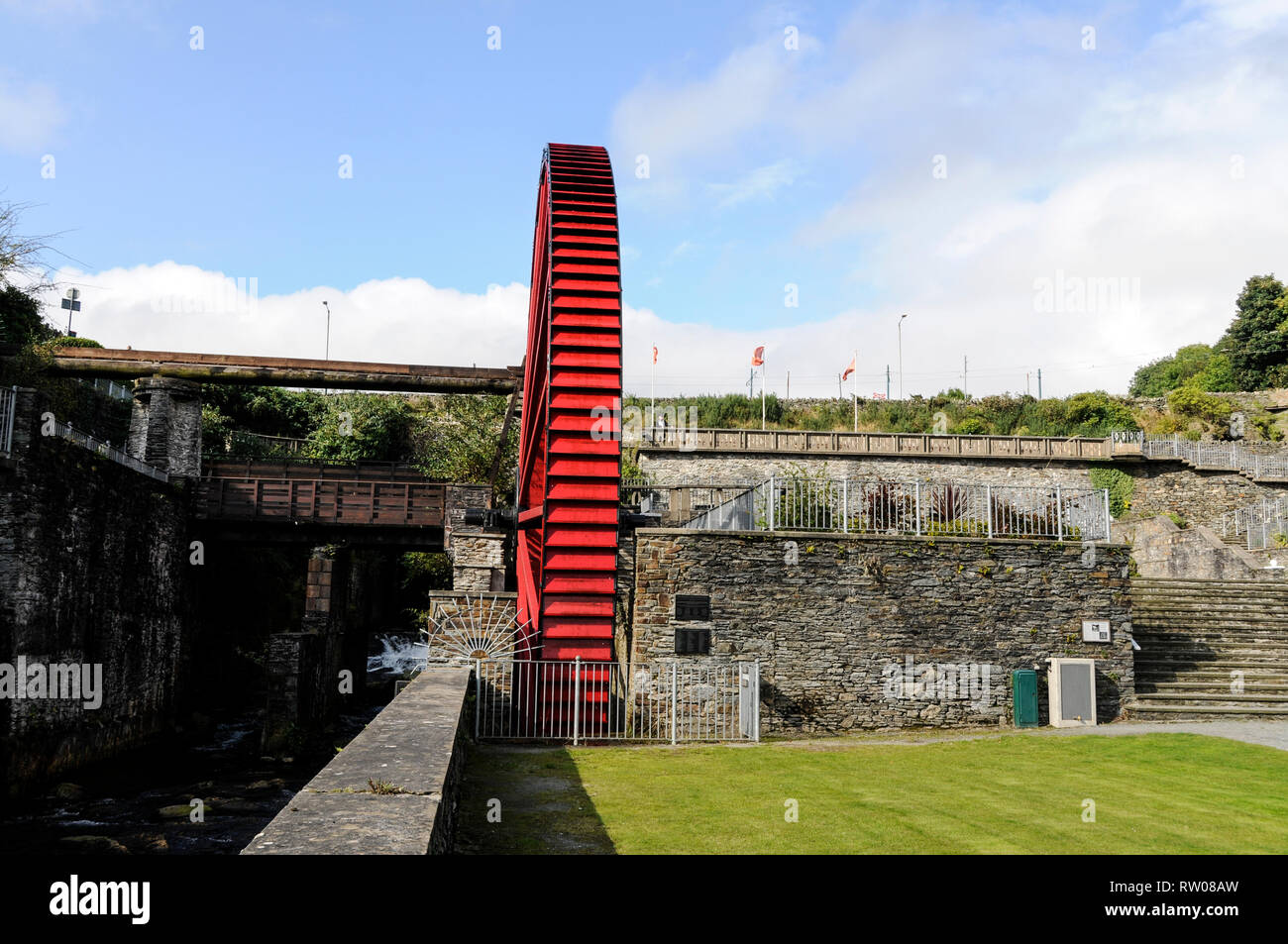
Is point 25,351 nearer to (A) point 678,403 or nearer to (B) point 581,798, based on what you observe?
(B) point 581,798

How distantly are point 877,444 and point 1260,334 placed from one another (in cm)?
2224

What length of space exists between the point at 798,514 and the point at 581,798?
7.73 m

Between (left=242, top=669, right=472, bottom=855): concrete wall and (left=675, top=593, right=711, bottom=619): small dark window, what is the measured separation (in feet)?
21.9

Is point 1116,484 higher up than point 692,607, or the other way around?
point 1116,484

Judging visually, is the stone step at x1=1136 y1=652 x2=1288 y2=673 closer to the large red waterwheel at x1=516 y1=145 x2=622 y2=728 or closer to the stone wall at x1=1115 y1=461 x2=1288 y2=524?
the large red waterwheel at x1=516 y1=145 x2=622 y2=728

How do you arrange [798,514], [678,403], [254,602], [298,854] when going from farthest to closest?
1. [678,403]
2. [254,602]
3. [798,514]
4. [298,854]

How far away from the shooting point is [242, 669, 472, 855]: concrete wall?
3.32 m

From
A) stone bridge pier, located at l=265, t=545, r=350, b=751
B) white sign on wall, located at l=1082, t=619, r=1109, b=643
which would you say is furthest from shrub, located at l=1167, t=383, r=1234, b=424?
stone bridge pier, located at l=265, t=545, r=350, b=751

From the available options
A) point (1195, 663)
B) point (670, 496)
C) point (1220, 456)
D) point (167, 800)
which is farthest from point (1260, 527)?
point (167, 800)

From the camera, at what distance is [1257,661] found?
15164mm

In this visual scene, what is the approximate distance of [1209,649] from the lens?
51.0 feet

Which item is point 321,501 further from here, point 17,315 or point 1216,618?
point 1216,618

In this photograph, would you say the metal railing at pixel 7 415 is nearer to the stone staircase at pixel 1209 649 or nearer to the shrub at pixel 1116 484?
the stone staircase at pixel 1209 649
